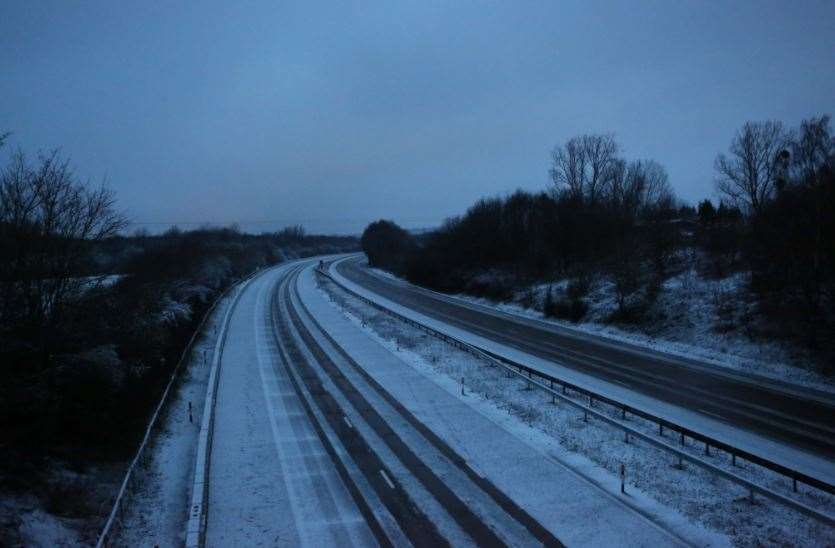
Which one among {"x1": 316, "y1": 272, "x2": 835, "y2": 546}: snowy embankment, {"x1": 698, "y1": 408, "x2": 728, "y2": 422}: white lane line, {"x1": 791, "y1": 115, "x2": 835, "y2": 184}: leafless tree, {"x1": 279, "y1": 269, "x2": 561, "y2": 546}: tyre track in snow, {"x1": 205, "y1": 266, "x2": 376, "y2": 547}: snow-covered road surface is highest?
{"x1": 791, "y1": 115, "x2": 835, "y2": 184}: leafless tree

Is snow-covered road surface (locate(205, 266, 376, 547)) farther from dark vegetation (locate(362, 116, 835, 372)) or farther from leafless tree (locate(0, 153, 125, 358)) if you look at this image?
dark vegetation (locate(362, 116, 835, 372))

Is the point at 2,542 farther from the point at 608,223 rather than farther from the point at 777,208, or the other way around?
the point at 608,223

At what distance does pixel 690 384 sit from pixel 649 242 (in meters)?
25.7

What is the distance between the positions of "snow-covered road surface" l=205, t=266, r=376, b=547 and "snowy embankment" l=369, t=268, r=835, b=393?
2084 centimetres

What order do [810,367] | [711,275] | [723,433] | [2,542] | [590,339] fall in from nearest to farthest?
[2,542], [723,433], [810,367], [590,339], [711,275]

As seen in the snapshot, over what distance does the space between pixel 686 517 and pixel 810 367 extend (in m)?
17.0

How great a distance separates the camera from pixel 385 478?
Answer: 1491 centimetres

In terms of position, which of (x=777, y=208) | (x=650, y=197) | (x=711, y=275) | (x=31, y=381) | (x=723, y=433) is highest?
(x=650, y=197)

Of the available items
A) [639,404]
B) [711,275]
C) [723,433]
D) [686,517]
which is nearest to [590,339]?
[711,275]

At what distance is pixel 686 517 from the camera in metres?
12.3

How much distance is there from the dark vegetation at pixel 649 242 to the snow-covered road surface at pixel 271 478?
22604 mm

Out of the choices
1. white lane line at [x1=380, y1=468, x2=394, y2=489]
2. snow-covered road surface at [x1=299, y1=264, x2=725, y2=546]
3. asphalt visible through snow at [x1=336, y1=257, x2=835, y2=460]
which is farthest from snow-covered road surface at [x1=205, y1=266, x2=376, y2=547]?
asphalt visible through snow at [x1=336, y1=257, x2=835, y2=460]

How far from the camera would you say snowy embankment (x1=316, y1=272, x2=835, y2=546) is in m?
11.8

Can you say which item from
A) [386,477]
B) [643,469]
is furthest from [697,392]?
[386,477]
